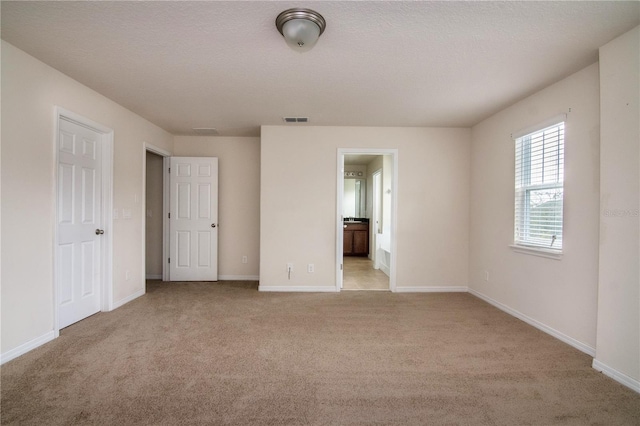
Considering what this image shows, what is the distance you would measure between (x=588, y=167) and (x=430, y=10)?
192 centimetres

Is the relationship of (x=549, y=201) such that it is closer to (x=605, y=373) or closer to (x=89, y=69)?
(x=605, y=373)

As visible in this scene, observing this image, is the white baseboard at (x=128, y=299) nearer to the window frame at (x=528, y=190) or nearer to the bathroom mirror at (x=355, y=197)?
Answer: the window frame at (x=528, y=190)

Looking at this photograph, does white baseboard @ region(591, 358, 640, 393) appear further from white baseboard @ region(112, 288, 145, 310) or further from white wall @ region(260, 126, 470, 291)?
white baseboard @ region(112, 288, 145, 310)

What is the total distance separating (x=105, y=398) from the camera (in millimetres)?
1780

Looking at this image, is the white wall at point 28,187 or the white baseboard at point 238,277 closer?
the white wall at point 28,187

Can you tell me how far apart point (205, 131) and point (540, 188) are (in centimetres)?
452

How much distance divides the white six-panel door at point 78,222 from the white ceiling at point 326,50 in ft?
2.11

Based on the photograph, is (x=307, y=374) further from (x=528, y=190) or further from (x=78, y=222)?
(x=528, y=190)

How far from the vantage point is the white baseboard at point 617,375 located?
1919 millimetres

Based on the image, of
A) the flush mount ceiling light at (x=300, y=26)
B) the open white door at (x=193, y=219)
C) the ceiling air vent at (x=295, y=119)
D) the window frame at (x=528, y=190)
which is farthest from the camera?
the open white door at (x=193, y=219)

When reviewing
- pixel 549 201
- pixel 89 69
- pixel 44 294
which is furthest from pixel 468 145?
pixel 44 294

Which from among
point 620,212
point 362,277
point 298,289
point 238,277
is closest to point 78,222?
point 238,277

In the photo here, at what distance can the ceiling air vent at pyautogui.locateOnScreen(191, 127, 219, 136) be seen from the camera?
439cm

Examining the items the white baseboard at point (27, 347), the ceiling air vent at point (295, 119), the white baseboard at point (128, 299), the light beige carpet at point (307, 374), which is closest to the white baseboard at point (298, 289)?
the light beige carpet at point (307, 374)
